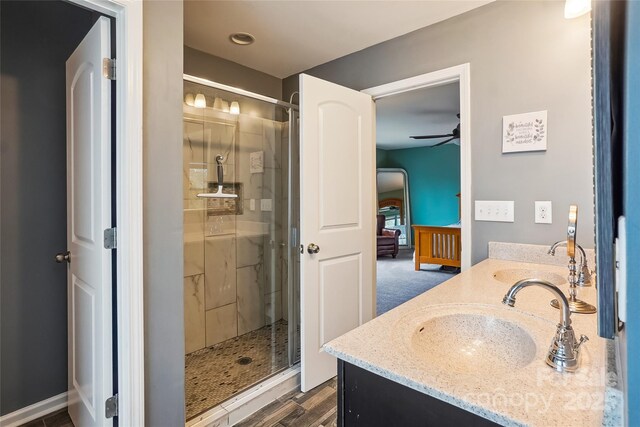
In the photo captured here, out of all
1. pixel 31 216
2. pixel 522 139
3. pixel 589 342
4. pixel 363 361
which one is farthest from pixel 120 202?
pixel 522 139

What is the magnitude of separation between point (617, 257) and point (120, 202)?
4.82 ft

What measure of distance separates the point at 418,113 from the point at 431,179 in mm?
3243

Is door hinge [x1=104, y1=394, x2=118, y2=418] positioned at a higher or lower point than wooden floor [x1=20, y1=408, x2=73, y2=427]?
higher

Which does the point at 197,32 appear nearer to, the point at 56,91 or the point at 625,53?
the point at 56,91

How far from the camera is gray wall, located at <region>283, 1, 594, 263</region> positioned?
1.63 metres

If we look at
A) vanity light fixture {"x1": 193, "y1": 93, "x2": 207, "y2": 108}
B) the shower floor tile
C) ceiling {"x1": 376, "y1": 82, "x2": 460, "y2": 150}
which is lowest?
the shower floor tile

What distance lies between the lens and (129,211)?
51.0 inches

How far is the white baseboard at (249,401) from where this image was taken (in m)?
1.69

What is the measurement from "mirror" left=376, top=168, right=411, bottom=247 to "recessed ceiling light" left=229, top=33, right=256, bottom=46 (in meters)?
5.92

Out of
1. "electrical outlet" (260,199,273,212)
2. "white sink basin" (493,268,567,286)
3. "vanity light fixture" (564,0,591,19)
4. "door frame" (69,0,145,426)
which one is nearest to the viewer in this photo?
"door frame" (69,0,145,426)

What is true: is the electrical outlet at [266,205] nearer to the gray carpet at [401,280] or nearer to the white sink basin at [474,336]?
the gray carpet at [401,280]

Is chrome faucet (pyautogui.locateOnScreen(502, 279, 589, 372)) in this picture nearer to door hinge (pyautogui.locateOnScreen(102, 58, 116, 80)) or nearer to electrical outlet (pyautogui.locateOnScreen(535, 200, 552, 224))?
electrical outlet (pyautogui.locateOnScreen(535, 200, 552, 224))

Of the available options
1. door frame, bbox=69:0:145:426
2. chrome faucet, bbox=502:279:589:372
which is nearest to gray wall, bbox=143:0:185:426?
door frame, bbox=69:0:145:426

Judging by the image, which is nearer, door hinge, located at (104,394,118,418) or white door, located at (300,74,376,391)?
door hinge, located at (104,394,118,418)
